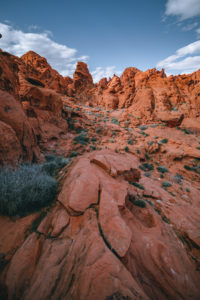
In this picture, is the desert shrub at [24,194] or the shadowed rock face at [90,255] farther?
the desert shrub at [24,194]

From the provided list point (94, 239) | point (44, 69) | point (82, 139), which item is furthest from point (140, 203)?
point (44, 69)

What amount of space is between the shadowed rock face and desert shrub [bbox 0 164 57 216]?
210 mm

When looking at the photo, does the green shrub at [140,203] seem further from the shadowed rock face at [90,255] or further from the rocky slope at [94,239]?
the shadowed rock face at [90,255]

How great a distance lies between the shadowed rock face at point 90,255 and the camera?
3.73ft

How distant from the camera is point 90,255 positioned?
1293 mm

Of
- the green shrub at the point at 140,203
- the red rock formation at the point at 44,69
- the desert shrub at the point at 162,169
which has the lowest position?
the desert shrub at the point at 162,169

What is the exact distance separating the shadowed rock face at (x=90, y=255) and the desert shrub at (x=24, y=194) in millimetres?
210

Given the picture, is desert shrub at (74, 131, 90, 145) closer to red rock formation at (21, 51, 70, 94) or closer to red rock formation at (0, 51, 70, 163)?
red rock formation at (0, 51, 70, 163)

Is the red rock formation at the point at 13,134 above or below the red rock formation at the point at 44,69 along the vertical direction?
below

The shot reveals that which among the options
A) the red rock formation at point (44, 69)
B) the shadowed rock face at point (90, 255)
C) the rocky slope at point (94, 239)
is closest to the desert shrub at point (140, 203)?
the rocky slope at point (94, 239)

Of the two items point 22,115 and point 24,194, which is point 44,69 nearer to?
point 22,115

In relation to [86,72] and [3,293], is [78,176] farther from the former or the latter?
[86,72]

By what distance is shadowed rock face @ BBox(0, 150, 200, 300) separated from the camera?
1137 millimetres

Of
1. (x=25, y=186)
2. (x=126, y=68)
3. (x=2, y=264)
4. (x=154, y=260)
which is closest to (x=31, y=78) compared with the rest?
(x=25, y=186)
